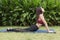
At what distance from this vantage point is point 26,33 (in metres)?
11.1

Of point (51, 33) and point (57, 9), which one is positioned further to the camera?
point (57, 9)

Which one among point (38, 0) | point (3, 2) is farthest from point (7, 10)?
point (38, 0)

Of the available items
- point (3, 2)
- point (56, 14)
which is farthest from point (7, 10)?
point (56, 14)

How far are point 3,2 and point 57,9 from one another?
3121mm

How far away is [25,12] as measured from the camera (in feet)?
48.1

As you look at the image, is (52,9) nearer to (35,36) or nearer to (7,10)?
(7,10)

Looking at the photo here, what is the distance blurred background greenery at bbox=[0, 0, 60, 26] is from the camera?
14.5m

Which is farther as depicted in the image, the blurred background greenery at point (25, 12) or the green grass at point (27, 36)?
the blurred background greenery at point (25, 12)

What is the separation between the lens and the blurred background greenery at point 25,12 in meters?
14.5

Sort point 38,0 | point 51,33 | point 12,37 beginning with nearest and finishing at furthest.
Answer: point 12,37
point 51,33
point 38,0

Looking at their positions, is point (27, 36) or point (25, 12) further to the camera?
point (25, 12)

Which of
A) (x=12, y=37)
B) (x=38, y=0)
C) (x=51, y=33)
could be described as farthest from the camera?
(x=38, y=0)

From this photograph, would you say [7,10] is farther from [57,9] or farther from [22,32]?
[22,32]

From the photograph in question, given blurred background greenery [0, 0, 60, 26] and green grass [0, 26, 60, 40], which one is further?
blurred background greenery [0, 0, 60, 26]
